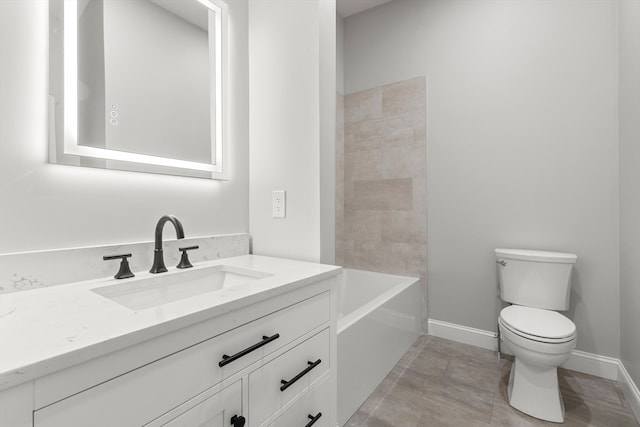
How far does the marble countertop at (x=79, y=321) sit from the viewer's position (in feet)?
1.53

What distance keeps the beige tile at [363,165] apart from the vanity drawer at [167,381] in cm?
194

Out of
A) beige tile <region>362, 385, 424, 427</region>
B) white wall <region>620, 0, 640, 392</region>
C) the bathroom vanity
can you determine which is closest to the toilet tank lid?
→ white wall <region>620, 0, 640, 392</region>

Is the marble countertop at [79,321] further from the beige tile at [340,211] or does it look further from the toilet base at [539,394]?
the beige tile at [340,211]

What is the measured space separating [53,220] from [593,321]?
9.27ft

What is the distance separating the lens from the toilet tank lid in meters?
1.77

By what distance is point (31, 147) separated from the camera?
0.90m

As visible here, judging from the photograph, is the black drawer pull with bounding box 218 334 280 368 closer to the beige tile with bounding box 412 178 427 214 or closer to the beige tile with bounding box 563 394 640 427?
the beige tile with bounding box 563 394 640 427

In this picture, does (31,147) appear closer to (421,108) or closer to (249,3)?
(249,3)

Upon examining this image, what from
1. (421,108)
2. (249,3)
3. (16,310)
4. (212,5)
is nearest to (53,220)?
(16,310)

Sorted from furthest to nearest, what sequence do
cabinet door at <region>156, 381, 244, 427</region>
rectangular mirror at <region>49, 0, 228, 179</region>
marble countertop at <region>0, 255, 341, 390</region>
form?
1. rectangular mirror at <region>49, 0, 228, 179</region>
2. cabinet door at <region>156, 381, 244, 427</region>
3. marble countertop at <region>0, 255, 341, 390</region>

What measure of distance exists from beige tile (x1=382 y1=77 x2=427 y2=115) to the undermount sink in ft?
6.60

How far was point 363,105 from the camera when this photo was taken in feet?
8.86

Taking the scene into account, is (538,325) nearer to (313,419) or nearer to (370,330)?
(370,330)

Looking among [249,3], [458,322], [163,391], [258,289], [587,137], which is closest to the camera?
[163,391]
